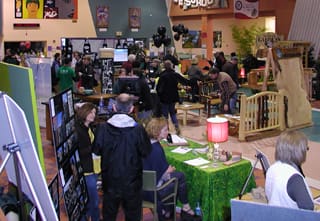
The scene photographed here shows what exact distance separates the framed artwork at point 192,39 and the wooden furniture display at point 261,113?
457 inches

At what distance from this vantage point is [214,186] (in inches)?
183

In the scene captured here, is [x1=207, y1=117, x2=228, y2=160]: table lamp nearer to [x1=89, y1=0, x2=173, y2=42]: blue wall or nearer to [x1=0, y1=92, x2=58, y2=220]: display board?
[x1=0, y1=92, x2=58, y2=220]: display board

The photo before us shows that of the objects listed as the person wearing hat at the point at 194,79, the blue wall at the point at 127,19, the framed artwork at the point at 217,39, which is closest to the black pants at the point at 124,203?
the person wearing hat at the point at 194,79

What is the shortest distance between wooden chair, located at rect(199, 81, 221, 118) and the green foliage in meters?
8.17

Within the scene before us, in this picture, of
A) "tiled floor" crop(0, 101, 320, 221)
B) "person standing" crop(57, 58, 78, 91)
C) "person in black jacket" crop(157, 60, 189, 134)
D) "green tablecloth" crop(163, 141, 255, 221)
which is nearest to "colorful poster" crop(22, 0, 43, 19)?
"person standing" crop(57, 58, 78, 91)

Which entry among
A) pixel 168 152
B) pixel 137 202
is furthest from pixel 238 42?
pixel 137 202

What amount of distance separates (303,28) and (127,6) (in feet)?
28.1

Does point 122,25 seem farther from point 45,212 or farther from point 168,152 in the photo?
point 45,212

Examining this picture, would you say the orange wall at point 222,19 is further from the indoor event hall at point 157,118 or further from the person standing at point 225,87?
the person standing at point 225,87

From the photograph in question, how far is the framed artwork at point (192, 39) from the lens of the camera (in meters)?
20.8

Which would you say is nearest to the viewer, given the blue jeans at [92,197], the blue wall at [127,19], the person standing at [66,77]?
the blue jeans at [92,197]

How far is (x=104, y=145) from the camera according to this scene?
160 inches

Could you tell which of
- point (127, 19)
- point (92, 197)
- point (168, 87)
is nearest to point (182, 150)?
point (92, 197)

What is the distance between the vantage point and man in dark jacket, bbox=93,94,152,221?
4.03 meters
